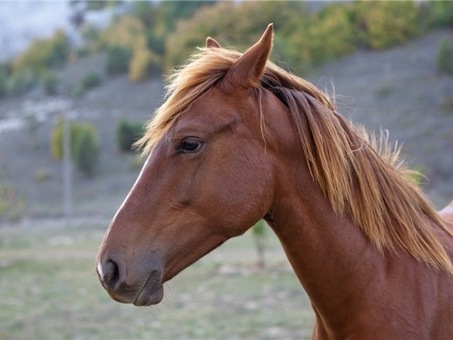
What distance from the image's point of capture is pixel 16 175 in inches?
956

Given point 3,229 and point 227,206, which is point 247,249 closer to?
point 3,229

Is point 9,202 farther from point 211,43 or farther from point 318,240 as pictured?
point 318,240

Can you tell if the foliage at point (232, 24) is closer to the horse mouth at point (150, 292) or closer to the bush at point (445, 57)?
the bush at point (445, 57)

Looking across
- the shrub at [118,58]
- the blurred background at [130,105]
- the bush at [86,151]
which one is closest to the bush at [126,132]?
the blurred background at [130,105]

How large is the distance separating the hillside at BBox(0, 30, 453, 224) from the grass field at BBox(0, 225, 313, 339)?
26.1 feet

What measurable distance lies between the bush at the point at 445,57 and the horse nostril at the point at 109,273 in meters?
25.2

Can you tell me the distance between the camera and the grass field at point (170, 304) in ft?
23.7

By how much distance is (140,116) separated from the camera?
27172 mm

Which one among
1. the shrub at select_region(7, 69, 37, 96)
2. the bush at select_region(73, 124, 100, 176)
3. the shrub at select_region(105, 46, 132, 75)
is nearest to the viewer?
the bush at select_region(73, 124, 100, 176)

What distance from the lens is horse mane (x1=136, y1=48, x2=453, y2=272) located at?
7.74 feet

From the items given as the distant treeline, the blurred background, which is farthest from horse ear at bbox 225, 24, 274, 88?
the distant treeline

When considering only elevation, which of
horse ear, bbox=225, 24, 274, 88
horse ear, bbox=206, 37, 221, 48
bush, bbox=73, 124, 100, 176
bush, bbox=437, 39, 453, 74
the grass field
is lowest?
bush, bbox=73, 124, 100, 176

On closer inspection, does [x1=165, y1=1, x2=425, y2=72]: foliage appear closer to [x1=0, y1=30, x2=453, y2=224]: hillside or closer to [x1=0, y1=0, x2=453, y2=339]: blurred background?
[x1=0, y1=0, x2=453, y2=339]: blurred background

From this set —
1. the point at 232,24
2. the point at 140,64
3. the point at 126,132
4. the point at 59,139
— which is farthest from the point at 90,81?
the point at 232,24
